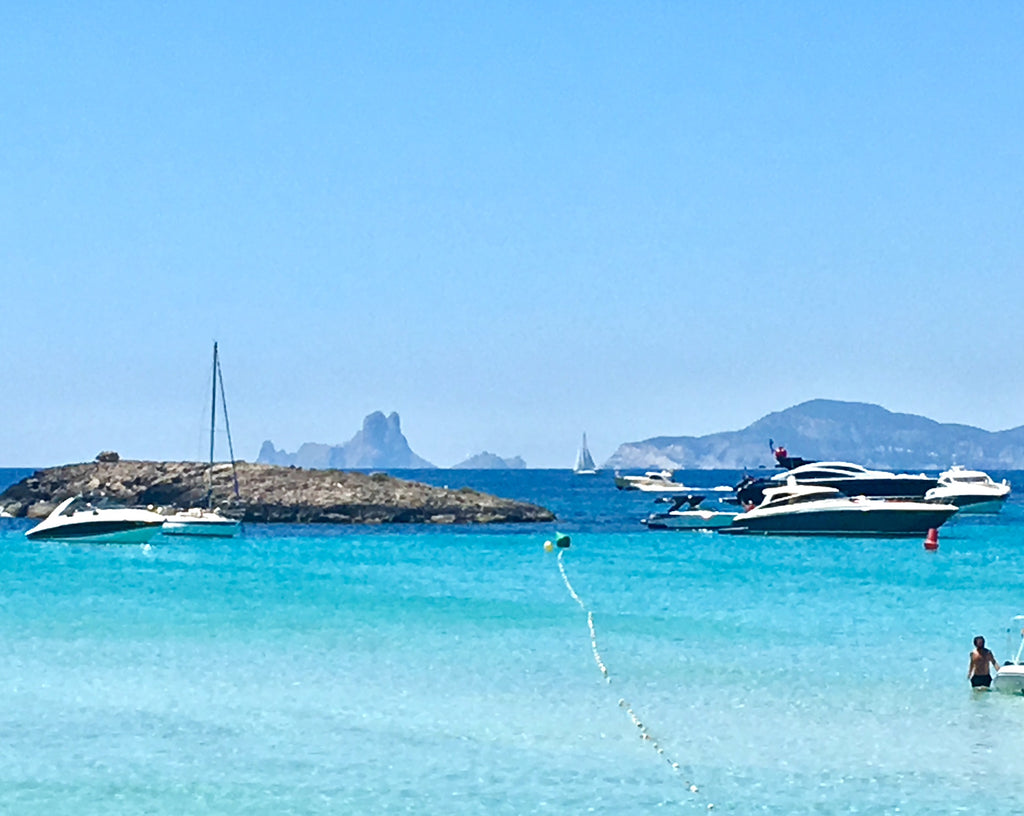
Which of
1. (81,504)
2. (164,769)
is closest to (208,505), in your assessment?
(81,504)

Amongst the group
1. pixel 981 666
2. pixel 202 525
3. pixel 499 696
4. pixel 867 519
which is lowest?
pixel 499 696

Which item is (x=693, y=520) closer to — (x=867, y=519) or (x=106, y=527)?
(x=867, y=519)

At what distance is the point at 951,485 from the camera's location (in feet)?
380

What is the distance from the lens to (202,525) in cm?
8081

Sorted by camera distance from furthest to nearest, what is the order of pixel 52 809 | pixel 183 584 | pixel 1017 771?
pixel 183 584, pixel 1017 771, pixel 52 809

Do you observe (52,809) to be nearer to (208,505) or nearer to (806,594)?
(806,594)

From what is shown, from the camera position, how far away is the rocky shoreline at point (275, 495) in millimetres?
96375

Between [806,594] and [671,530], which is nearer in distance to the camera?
[806,594]

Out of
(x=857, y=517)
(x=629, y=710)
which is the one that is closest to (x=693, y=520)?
(x=857, y=517)

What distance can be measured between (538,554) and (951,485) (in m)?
56.1

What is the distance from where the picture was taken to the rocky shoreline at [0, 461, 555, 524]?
96.4 meters

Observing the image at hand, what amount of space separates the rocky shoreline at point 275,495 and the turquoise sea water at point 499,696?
136 ft

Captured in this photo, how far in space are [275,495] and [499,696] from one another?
7278 cm

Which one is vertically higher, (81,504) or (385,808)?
(81,504)
